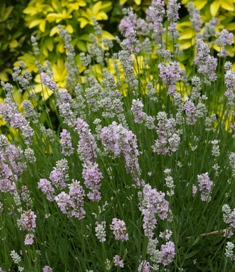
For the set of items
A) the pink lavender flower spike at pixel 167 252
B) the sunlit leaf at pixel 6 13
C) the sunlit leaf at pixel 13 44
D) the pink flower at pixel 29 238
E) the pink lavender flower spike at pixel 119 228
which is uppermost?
the sunlit leaf at pixel 6 13

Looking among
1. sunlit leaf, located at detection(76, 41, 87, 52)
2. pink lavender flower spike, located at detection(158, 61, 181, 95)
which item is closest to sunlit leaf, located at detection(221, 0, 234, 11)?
sunlit leaf, located at detection(76, 41, 87, 52)

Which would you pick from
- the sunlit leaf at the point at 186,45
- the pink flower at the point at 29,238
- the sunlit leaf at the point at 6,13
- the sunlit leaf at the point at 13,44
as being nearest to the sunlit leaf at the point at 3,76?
the sunlit leaf at the point at 13,44

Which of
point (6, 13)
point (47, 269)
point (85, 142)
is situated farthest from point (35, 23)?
point (47, 269)

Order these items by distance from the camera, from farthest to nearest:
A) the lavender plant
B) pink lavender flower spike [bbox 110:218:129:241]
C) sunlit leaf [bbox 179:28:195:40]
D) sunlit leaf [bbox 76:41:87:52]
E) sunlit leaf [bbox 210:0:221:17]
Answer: sunlit leaf [bbox 76:41:87:52], sunlit leaf [bbox 179:28:195:40], sunlit leaf [bbox 210:0:221:17], the lavender plant, pink lavender flower spike [bbox 110:218:129:241]

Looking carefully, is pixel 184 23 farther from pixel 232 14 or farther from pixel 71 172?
pixel 71 172

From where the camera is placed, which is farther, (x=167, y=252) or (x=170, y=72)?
(x=170, y=72)

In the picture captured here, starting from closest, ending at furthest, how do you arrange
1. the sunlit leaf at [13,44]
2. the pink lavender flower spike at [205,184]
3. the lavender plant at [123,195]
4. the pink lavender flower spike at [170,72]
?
the lavender plant at [123,195], the pink lavender flower spike at [205,184], the pink lavender flower spike at [170,72], the sunlit leaf at [13,44]

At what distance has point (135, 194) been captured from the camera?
2.43 meters

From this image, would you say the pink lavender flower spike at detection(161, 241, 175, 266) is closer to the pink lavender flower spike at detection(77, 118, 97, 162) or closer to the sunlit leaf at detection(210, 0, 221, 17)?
the pink lavender flower spike at detection(77, 118, 97, 162)

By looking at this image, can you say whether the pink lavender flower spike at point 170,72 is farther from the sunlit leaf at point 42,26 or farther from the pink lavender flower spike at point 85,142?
the sunlit leaf at point 42,26

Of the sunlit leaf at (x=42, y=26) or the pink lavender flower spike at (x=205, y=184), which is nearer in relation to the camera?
the pink lavender flower spike at (x=205, y=184)

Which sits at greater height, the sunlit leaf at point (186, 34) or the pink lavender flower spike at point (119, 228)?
the sunlit leaf at point (186, 34)

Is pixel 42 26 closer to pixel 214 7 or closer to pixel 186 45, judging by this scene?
pixel 186 45

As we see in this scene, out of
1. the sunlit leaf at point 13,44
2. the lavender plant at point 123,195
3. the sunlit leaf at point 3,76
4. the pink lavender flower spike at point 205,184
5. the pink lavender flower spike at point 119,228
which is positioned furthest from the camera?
the sunlit leaf at point 13,44
